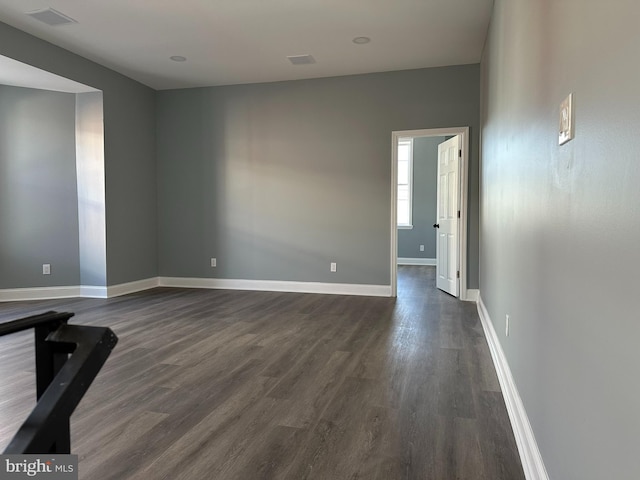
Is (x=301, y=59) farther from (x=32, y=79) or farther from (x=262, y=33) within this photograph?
(x=32, y=79)

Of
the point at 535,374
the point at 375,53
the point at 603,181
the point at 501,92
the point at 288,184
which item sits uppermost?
the point at 375,53

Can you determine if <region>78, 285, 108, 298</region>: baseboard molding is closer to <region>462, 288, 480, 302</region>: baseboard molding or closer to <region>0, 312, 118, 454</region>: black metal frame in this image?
<region>462, 288, 480, 302</region>: baseboard molding

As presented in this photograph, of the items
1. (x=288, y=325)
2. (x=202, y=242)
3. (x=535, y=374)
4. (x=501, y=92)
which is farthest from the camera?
(x=202, y=242)

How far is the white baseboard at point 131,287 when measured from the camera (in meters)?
5.44

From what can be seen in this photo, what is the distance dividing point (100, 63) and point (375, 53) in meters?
3.35

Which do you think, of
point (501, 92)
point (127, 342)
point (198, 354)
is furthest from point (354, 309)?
point (501, 92)

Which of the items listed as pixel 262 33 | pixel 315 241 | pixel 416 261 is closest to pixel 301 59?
pixel 262 33

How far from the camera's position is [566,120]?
1.26 m

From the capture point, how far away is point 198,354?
3119 mm

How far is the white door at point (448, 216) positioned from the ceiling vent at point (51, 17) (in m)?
A: 4.40

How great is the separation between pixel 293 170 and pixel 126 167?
2.26 m

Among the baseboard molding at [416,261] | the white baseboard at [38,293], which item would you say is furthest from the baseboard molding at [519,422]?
the baseboard molding at [416,261]

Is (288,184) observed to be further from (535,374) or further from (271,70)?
(535,374)

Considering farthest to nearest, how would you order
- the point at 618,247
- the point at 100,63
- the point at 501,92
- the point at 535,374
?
the point at 100,63
the point at 501,92
the point at 535,374
the point at 618,247
